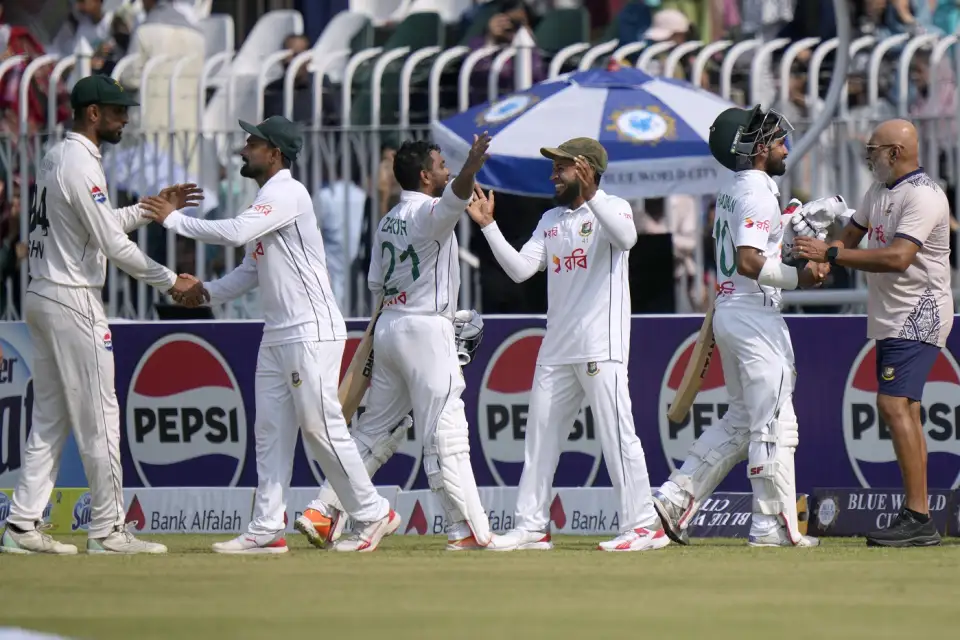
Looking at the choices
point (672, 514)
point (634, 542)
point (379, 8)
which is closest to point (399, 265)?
point (634, 542)

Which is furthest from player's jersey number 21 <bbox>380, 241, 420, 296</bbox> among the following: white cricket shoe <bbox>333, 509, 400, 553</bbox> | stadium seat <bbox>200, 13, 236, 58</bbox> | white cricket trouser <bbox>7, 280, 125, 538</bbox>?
stadium seat <bbox>200, 13, 236, 58</bbox>

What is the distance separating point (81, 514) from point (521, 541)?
3.49m

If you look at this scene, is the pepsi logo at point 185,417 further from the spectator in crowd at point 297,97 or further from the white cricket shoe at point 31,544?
the white cricket shoe at point 31,544

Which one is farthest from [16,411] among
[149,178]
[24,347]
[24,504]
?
[24,504]

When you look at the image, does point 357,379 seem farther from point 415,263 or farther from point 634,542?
point 634,542

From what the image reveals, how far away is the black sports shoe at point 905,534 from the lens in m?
9.70

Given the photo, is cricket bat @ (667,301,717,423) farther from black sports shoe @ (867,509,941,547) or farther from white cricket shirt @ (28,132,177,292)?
white cricket shirt @ (28,132,177,292)

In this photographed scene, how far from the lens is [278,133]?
31.9 ft

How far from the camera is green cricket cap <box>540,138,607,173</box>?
973 cm

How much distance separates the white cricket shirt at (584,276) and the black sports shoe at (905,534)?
1629 millimetres

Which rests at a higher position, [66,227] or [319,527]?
[66,227]

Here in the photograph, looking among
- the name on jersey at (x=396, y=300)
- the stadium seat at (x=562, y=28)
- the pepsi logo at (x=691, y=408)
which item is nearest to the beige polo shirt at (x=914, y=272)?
the pepsi logo at (x=691, y=408)

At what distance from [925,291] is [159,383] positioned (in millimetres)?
5202

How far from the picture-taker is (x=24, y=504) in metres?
9.52
